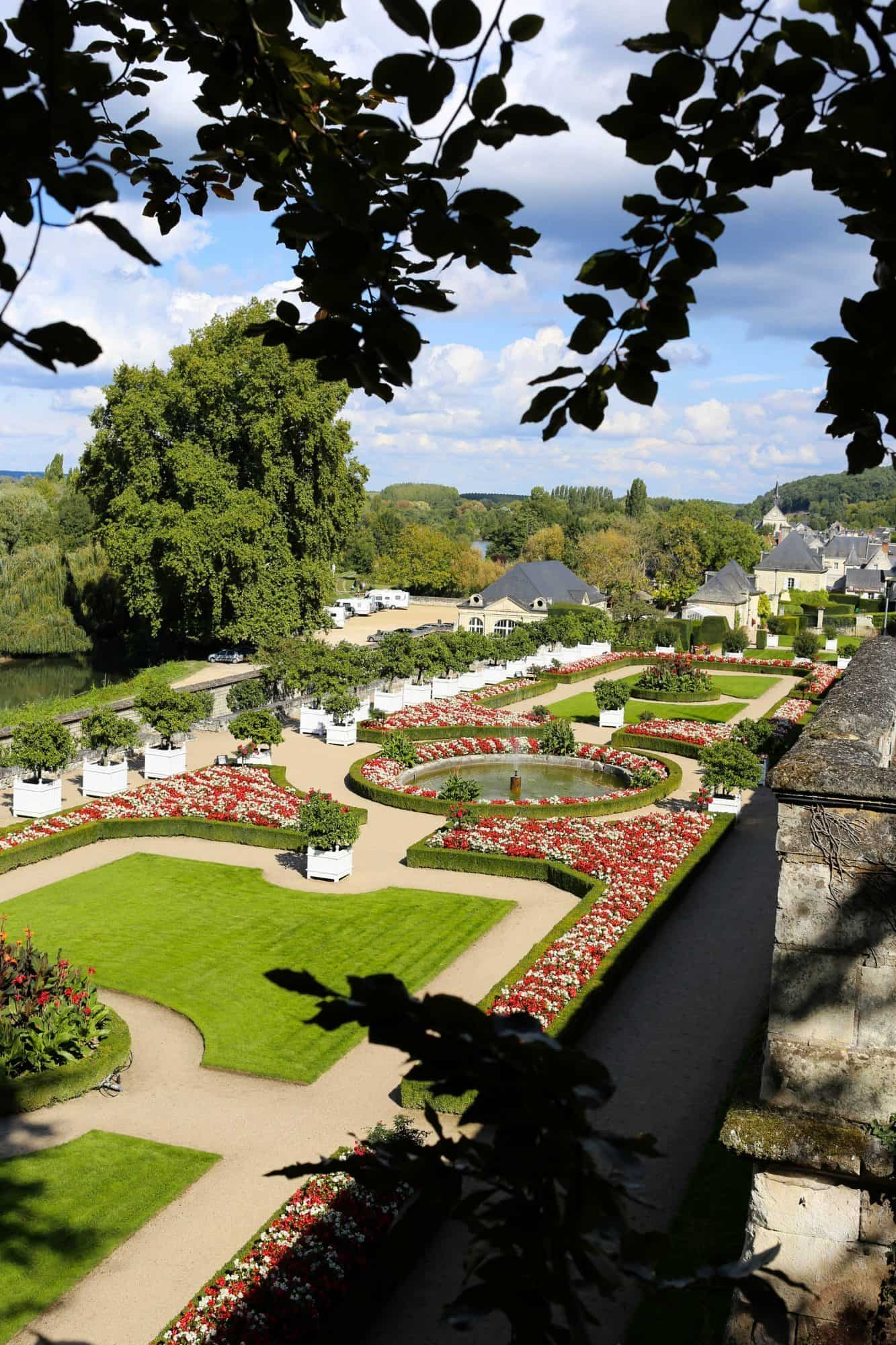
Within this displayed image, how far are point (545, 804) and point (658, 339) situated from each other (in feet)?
65.6

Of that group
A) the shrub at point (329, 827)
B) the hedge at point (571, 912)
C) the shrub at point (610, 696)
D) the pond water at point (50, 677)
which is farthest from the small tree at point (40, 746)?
the shrub at point (610, 696)

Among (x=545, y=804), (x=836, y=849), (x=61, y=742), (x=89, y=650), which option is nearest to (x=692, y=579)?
(x=89, y=650)

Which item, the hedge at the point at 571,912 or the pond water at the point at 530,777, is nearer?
the hedge at the point at 571,912

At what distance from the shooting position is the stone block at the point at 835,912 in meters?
4.72

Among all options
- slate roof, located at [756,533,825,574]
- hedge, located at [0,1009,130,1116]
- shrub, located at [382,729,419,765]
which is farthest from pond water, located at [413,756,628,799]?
slate roof, located at [756,533,825,574]

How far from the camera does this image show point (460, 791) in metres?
22.3

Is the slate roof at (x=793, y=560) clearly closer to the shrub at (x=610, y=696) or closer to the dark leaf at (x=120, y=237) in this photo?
the shrub at (x=610, y=696)

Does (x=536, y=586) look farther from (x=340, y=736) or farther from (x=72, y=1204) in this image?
(x=72, y=1204)

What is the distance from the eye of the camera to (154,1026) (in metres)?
12.7

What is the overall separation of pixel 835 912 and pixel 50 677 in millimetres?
38838

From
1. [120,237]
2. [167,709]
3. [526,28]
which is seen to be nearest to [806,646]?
[167,709]

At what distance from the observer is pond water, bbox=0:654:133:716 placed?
37031 millimetres

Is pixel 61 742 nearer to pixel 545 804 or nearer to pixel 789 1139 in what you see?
pixel 545 804

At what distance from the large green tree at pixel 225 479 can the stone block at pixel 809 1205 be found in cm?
3123
